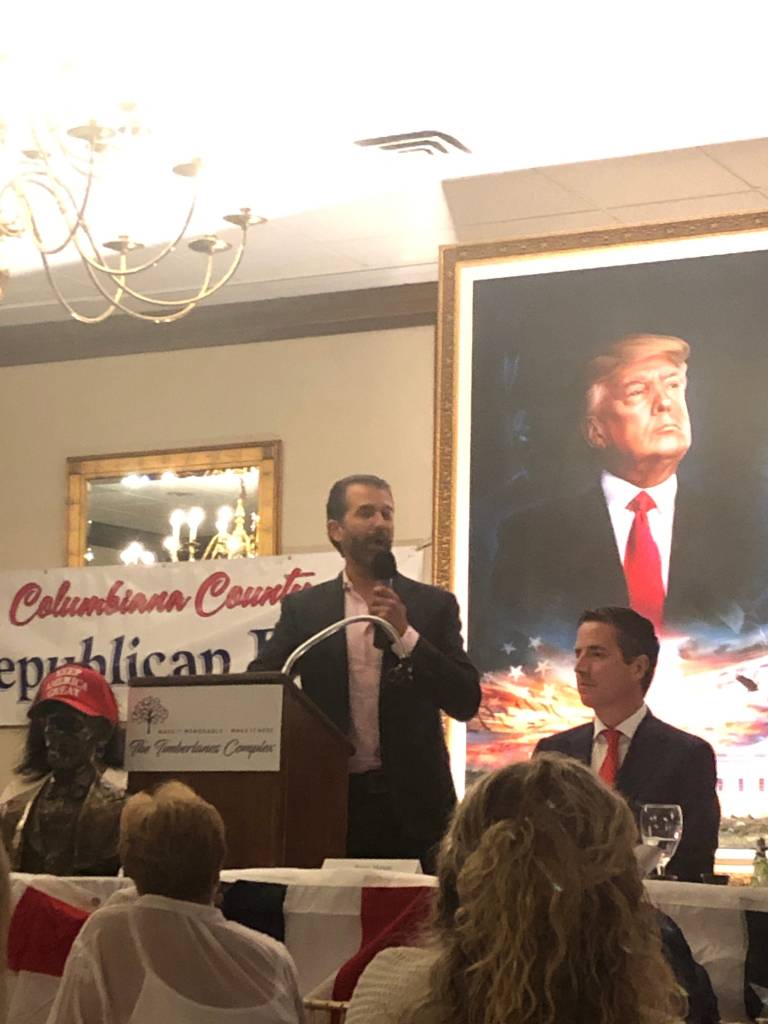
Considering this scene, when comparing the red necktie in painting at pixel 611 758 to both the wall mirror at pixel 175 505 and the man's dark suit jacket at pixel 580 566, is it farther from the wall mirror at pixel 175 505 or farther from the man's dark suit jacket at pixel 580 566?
the wall mirror at pixel 175 505

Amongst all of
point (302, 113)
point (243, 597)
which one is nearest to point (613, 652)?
point (302, 113)

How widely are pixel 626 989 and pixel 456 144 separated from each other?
457cm

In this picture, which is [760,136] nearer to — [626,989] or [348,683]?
[348,683]

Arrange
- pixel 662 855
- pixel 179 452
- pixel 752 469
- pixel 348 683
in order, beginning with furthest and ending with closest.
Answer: pixel 179 452 < pixel 752 469 < pixel 348 683 < pixel 662 855

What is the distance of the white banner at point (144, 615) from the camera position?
22.6ft

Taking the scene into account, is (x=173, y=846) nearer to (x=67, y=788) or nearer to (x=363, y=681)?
(x=67, y=788)

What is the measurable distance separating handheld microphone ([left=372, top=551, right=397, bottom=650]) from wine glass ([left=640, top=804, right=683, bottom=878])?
2121 mm

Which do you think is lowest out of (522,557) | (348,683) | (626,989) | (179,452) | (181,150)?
(626,989)

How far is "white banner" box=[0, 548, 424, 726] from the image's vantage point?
22.6 feet

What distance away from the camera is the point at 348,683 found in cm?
525

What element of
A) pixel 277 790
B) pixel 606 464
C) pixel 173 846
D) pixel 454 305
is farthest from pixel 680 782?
pixel 454 305

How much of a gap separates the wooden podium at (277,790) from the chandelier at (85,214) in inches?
53.3

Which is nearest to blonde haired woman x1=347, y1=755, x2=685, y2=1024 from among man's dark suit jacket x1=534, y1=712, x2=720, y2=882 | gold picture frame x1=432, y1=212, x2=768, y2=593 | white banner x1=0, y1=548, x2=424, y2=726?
man's dark suit jacket x1=534, y1=712, x2=720, y2=882

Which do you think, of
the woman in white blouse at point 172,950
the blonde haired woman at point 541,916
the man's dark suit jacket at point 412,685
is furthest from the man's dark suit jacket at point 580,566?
the blonde haired woman at point 541,916
